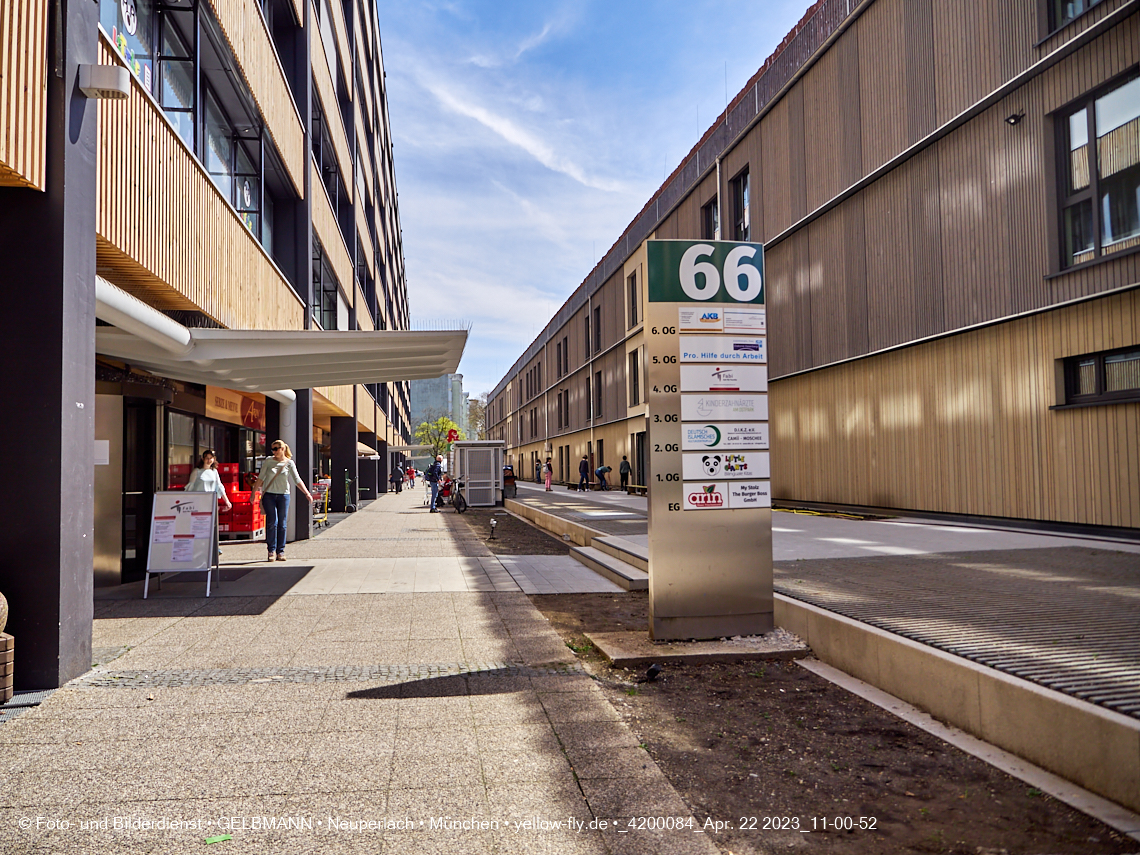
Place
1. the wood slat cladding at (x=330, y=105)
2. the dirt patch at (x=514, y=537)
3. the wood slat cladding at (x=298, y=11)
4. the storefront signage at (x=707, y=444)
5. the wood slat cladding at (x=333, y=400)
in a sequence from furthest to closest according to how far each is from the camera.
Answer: the wood slat cladding at (x=333, y=400)
the wood slat cladding at (x=330, y=105)
the wood slat cladding at (x=298, y=11)
the dirt patch at (x=514, y=537)
the storefront signage at (x=707, y=444)

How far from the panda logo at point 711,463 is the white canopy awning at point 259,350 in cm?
361

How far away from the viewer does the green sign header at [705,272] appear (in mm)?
5828

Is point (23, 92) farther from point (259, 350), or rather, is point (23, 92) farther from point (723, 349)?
point (723, 349)

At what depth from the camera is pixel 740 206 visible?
22.6m

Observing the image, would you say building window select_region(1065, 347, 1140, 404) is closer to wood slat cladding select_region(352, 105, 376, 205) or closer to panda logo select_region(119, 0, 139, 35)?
panda logo select_region(119, 0, 139, 35)

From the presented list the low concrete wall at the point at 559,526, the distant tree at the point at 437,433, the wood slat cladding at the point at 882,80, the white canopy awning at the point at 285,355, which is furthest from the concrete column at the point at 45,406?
the distant tree at the point at 437,433

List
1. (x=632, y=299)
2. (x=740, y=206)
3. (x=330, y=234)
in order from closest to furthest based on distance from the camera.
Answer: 1. (x=330, y=234)
2. (x=740, y=206)
3. (x=632, y=299)

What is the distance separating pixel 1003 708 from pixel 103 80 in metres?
6.32

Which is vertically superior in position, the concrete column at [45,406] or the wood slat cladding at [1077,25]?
the wood slat cladding at [1077,25]

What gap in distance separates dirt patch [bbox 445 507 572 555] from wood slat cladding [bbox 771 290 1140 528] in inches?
266

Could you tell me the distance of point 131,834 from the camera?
274 centimetres

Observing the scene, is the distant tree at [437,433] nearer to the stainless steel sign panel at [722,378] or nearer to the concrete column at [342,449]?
the concrete column at [342,449]

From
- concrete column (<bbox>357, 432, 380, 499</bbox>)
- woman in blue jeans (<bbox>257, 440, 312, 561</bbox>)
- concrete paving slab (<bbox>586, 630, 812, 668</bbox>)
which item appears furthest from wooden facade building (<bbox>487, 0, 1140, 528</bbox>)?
concrete column (<bbox>357, 432, 380, 499</bbox>)

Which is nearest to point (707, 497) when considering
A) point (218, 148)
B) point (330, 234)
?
point (218, 148)
